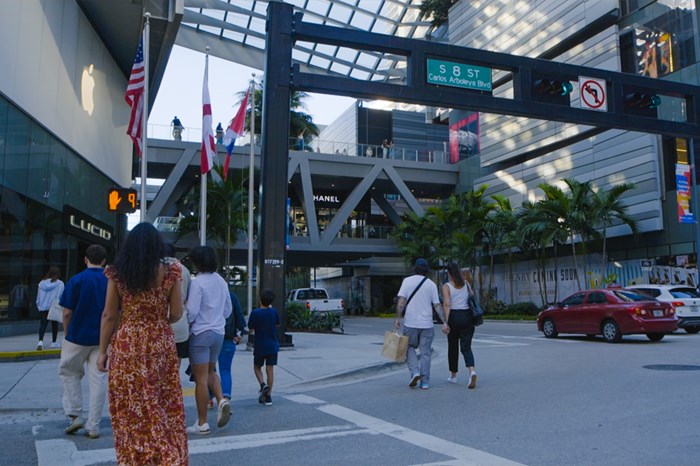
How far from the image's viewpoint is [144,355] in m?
4.00

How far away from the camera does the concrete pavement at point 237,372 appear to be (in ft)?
A: 26.6

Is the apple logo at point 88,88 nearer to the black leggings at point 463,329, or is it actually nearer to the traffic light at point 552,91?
the traffic light at point 552,91

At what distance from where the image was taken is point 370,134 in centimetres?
5469

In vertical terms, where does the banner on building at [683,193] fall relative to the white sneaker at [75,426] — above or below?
above

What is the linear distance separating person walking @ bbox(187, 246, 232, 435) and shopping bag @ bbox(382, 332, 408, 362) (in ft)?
9.87

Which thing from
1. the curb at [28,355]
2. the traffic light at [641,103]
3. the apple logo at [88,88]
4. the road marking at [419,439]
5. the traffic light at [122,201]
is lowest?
the road marking at [419,439]

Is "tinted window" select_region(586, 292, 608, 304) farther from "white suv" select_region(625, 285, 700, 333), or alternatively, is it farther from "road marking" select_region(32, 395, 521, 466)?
"road marking" select_region(32, 395, 521, 466)

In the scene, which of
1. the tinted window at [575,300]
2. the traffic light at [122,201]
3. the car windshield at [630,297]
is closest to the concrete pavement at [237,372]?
the traffic light at [122,201]

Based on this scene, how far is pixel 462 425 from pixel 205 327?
2.83 metres

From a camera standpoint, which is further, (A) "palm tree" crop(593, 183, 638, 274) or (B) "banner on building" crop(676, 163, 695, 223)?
(A) "palm tree" crop(593, 183, 638, 274)

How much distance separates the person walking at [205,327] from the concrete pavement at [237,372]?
1918mm

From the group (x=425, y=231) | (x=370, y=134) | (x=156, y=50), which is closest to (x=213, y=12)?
(x=370, y=134)

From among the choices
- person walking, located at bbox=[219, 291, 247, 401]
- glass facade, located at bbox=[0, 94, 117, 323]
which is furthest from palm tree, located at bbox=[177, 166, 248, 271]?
person walking, located at bbox=[219, 291, 247, 401]

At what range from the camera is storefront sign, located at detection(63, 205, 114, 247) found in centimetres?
2040
